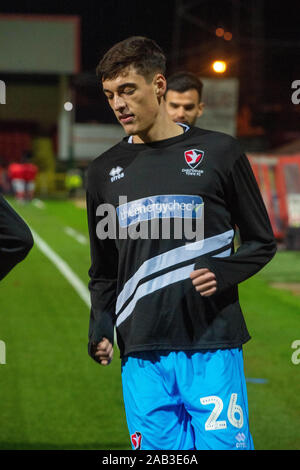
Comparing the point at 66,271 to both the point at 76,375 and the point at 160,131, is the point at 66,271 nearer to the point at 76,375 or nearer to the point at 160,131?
the point at 76,375

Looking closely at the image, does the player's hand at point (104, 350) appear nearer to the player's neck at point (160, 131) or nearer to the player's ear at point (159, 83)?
the player's neck at point (160, 131)

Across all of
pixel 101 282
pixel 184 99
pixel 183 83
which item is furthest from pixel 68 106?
pixel 101 282

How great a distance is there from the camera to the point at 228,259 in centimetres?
394

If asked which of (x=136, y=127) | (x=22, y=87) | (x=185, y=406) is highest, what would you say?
(x=22, y=87)

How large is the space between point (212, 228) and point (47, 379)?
5.20 m

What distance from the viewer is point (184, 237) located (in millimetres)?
3916

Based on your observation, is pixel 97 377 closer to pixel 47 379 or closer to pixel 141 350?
pixel 47 379

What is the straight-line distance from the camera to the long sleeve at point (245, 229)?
3916mm

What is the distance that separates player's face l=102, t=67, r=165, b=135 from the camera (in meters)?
3.94

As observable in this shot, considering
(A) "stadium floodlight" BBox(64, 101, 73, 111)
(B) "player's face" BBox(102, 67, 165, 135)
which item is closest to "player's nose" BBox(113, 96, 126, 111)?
(B) "player's face" BBox(102, 67, 165, 135)

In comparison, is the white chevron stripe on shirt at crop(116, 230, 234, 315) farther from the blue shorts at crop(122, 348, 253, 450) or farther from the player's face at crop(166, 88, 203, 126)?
the player's face at crop(166, 88, 203, 126)

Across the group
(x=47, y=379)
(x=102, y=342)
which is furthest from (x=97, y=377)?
(x=102, y=342)

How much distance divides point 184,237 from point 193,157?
336 mm

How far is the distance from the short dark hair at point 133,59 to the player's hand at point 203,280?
864 millimetres
